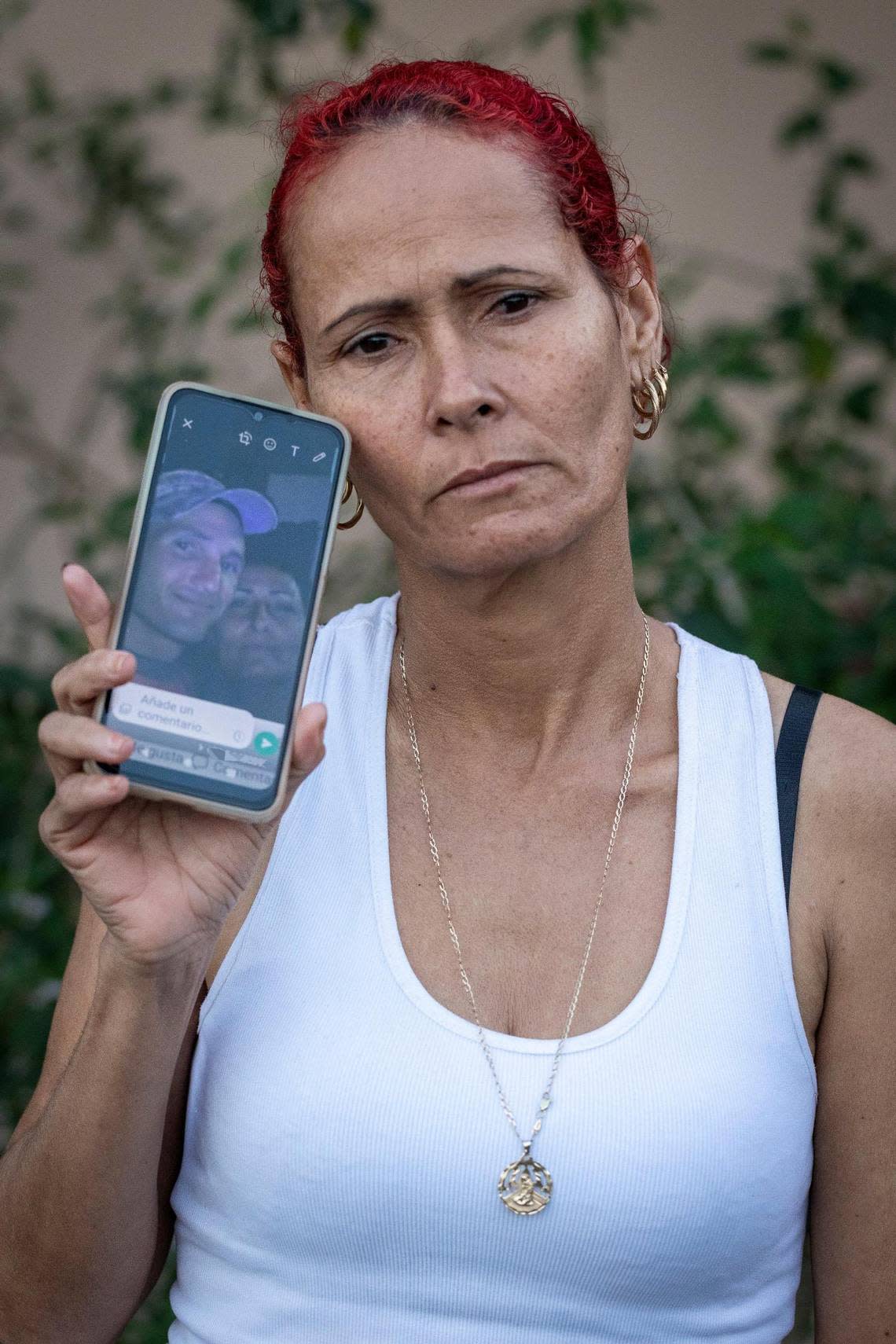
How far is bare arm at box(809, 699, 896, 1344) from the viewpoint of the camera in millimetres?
1505

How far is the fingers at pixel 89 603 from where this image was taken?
1.29 metres

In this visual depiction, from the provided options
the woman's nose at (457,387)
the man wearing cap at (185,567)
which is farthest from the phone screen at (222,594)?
the woman's nose at (457,387)

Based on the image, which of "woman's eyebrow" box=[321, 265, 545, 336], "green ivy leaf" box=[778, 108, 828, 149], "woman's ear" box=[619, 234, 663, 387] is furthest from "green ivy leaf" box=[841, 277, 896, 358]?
"woman's eyebrow" box=[321, 265, 545, 336]

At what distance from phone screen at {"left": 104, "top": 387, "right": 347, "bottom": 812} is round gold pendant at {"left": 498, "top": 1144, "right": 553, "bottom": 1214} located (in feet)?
1.41

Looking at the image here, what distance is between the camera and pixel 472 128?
1566mm

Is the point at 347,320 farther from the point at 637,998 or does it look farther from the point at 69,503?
the point at 69,503

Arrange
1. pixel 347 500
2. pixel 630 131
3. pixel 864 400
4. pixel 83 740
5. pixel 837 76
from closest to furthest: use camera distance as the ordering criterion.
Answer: pixel 83 740 < pixel 347 500 < pixel 837 76 < pixel 864 400 < pixel 630 131

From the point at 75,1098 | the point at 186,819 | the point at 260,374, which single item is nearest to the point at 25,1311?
the point at 75,1098

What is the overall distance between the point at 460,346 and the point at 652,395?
1.00ft

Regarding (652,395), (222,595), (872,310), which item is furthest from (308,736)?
(872,310)

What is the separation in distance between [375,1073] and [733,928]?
0.39 meters

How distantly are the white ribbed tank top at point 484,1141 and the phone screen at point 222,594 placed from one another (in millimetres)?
284

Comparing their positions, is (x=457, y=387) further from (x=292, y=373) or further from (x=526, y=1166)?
(x=526, y=1166)

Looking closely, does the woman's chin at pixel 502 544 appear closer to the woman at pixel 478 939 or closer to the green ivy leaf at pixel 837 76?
the woman at pixel 478 939
